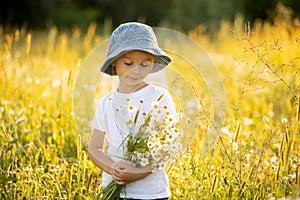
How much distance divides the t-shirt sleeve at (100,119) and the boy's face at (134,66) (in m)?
0.18

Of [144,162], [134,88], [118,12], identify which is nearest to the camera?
[144,162]

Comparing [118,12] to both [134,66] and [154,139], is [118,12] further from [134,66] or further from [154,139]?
[154,139]

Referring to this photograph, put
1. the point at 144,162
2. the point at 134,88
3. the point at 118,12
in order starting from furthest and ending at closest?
the point at 118,12 < the point at 134,88 < the point at 144,162

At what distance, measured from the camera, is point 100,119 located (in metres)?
2.60

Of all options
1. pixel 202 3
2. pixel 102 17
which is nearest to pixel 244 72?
pixel 202 3

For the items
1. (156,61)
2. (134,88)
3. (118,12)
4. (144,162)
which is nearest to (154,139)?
(144,162)

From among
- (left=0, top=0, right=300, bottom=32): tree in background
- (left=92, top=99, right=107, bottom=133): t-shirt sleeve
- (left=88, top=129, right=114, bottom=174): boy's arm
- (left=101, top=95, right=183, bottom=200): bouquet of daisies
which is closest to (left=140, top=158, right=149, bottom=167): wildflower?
(left=101, top=95, right=183, bottom=200): bouquet of daisies

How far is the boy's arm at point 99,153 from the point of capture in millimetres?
2512

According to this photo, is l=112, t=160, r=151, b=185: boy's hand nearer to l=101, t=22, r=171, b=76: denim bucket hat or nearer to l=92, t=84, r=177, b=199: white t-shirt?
l=92, t=84, r=177, b=199: white t-shirt

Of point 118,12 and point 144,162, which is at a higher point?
point 118,12

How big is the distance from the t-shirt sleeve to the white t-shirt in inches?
1.0

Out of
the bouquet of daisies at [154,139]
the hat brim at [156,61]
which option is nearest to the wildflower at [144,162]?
the bouquet of daisies at [154,139]

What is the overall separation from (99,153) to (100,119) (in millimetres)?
150

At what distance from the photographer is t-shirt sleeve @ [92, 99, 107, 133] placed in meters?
2.59
